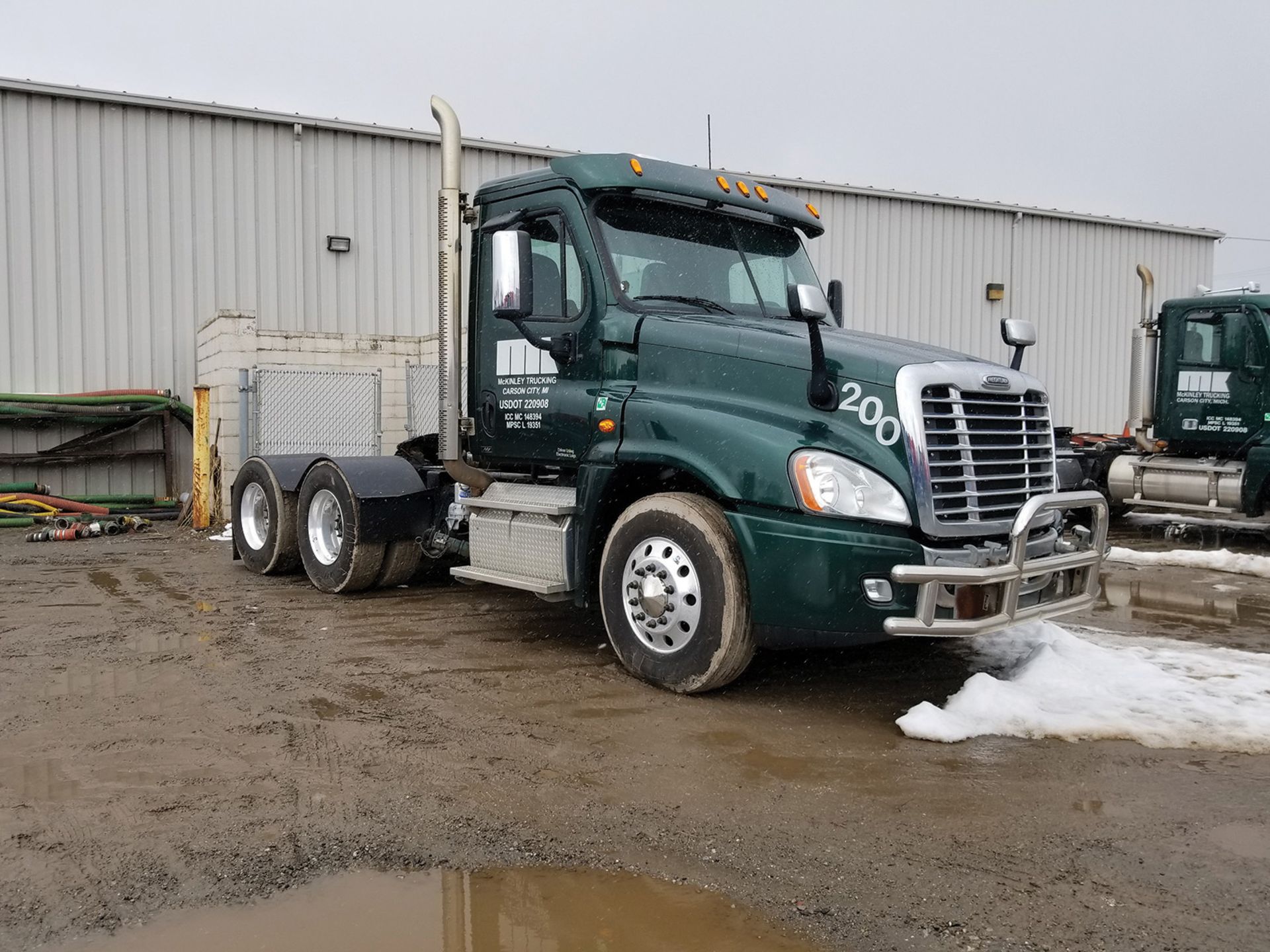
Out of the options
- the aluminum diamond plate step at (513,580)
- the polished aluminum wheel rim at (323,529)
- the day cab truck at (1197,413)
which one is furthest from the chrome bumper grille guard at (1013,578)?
the day cab truck at (1197,413)

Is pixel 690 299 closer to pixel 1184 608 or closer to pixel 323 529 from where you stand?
pixel 323 529

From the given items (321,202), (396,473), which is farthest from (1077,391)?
(396,473)

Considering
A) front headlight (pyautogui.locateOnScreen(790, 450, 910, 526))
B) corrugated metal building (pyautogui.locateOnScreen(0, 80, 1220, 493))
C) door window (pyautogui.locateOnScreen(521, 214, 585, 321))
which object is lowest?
front headlight (pyautogui.locateOnScreen(790, 450, 910, 526))

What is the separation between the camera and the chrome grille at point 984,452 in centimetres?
459

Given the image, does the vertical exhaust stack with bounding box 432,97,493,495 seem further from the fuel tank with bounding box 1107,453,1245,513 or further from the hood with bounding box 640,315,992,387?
the fuel tank with bounding box 1107,453,1245,513

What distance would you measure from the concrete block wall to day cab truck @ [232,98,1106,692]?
20.5 feet

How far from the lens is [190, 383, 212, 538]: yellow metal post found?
1234 centimetres

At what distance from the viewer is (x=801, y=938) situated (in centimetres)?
275

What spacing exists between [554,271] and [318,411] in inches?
287

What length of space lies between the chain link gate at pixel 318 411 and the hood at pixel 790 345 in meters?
7.88

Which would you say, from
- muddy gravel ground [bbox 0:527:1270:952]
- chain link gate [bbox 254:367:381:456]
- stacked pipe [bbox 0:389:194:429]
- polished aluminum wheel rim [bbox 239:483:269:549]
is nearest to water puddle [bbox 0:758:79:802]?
muddy gravel ground [bbox 0:527:1270:952]

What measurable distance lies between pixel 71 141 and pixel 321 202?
316 cm

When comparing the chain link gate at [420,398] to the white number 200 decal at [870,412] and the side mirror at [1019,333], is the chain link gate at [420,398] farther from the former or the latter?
the white number 200 decal at [870,412]

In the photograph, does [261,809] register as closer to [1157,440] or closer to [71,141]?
[1157,440]
